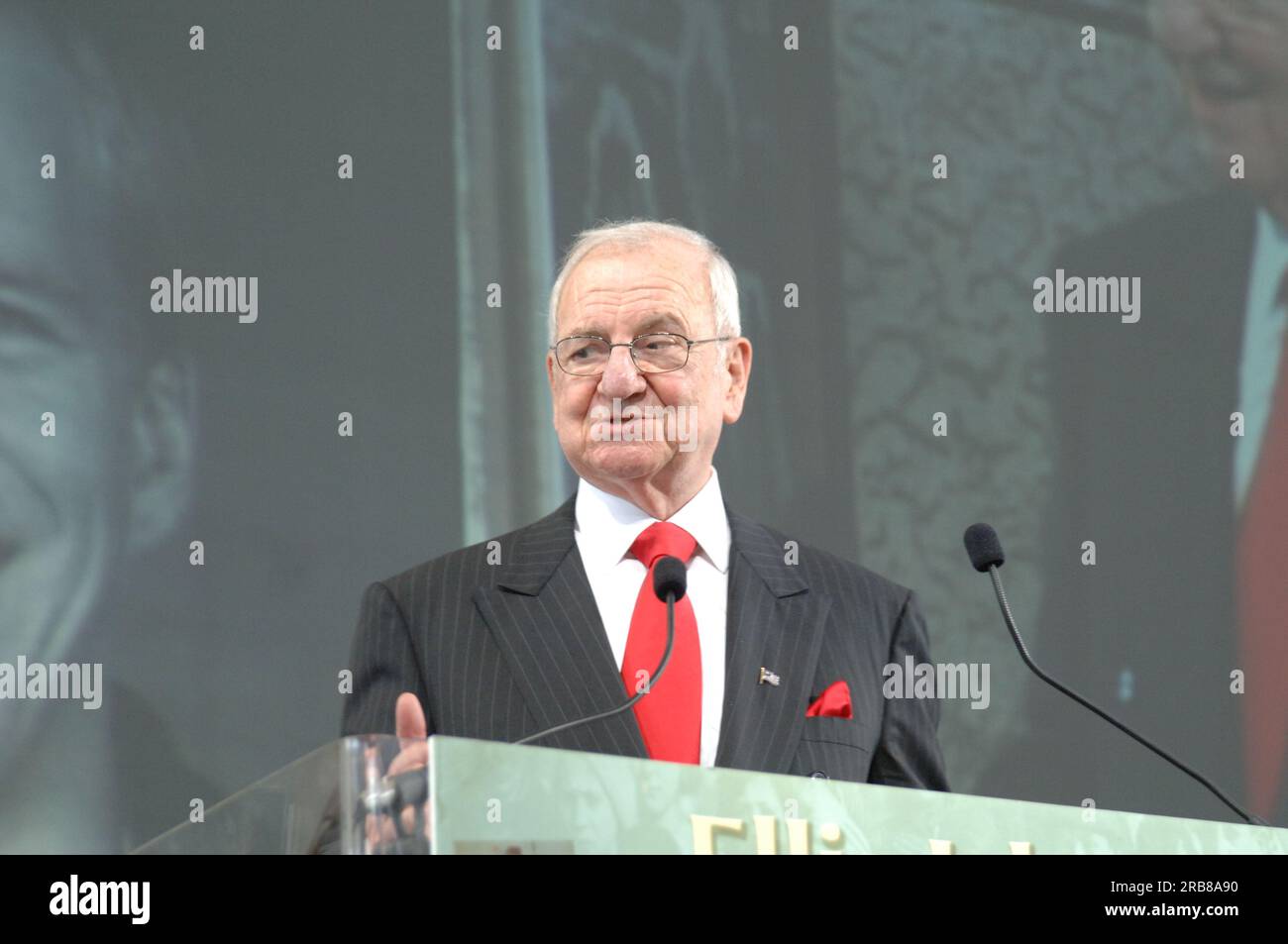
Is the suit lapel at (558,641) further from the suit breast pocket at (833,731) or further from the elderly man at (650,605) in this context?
the suit breast pocket at (833,731)

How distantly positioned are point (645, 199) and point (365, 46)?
0.74m

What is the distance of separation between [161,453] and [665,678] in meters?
1.76

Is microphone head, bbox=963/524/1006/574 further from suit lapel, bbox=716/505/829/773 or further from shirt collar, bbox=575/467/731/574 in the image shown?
shirt collar, bbox=575/467/731/574

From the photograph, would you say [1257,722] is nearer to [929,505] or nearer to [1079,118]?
[929,505]

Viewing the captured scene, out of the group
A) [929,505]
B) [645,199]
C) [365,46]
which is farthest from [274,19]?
[929,505]

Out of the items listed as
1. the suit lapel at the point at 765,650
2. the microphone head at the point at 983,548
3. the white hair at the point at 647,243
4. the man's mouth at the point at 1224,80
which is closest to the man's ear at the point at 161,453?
the white hair at the point at 647,243

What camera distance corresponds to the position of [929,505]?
4094mm

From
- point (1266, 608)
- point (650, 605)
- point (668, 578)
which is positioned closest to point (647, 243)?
point (650, 605)

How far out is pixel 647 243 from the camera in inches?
107

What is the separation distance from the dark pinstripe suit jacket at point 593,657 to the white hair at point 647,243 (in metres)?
0.33

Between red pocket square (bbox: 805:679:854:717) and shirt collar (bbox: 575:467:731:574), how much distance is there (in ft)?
0.93

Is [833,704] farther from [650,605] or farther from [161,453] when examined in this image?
[161,453]

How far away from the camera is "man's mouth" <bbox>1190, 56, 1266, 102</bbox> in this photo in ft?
14.3
